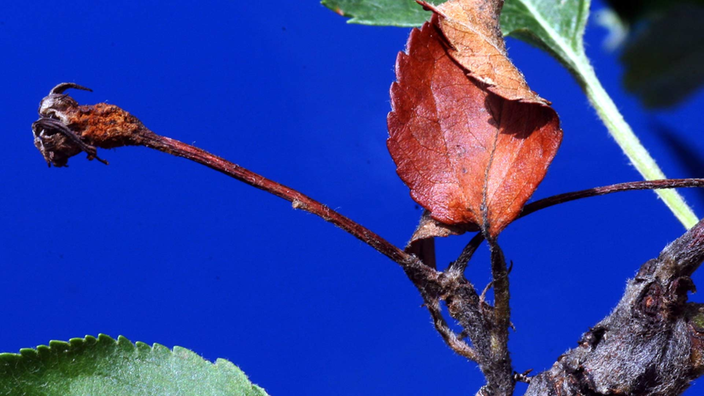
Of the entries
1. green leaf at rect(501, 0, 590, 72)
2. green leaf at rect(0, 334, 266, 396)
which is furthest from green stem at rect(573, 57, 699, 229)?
green leaf at rect(0, 334, 266, 396)

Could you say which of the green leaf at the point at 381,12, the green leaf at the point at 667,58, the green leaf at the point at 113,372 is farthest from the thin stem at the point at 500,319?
the green leaf at the point at 667,58

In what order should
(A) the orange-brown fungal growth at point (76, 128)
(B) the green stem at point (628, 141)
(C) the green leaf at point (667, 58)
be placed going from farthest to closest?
(C) the green leaf at point (667, 58), (B) the green stem at point (628, 141), (A) the orange-brown fungal growth at point (76, 128)

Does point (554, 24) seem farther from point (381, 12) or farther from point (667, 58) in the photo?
point (667, 58)

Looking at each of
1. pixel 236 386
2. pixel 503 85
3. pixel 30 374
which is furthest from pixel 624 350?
pixel 30 374

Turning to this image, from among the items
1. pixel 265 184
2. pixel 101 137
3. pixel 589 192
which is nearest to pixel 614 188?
pixel 589 192

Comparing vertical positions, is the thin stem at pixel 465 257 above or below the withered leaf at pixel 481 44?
below

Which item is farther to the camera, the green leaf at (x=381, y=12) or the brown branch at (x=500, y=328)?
the green leaf at (x=381, y=12)

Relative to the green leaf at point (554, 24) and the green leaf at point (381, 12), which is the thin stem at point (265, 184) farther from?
the green leaf at point (554, 24)

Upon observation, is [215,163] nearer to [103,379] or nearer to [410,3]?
[103,379]
